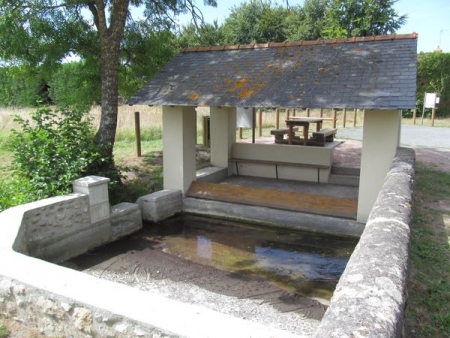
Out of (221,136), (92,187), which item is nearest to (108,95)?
(92,187)

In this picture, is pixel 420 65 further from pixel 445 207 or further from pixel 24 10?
pixel 24 10

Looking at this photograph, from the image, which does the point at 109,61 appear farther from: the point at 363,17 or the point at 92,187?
the point at 363,17

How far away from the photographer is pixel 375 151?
6.37 metres

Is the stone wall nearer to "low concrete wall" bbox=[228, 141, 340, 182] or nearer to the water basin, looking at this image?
the water basin

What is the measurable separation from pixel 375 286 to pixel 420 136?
1609cm

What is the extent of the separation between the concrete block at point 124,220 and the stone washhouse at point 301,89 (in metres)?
1.34

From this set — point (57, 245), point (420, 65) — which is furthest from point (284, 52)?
point (420, 65)

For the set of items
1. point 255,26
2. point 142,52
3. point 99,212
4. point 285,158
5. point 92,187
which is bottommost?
point 99,212

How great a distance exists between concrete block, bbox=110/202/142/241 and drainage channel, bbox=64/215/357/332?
0.52 ft

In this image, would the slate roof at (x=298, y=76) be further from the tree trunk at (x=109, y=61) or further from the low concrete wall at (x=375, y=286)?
the low concrete wall at (x=375, y=286)

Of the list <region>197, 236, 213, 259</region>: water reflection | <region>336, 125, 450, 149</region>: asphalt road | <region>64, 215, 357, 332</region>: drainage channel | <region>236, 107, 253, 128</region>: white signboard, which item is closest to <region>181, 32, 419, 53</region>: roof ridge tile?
<region>236, 107, 253, 128</region>: white signboard

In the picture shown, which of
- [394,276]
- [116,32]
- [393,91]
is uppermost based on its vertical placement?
[116,32]

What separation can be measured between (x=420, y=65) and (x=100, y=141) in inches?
832

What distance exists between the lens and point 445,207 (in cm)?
672
